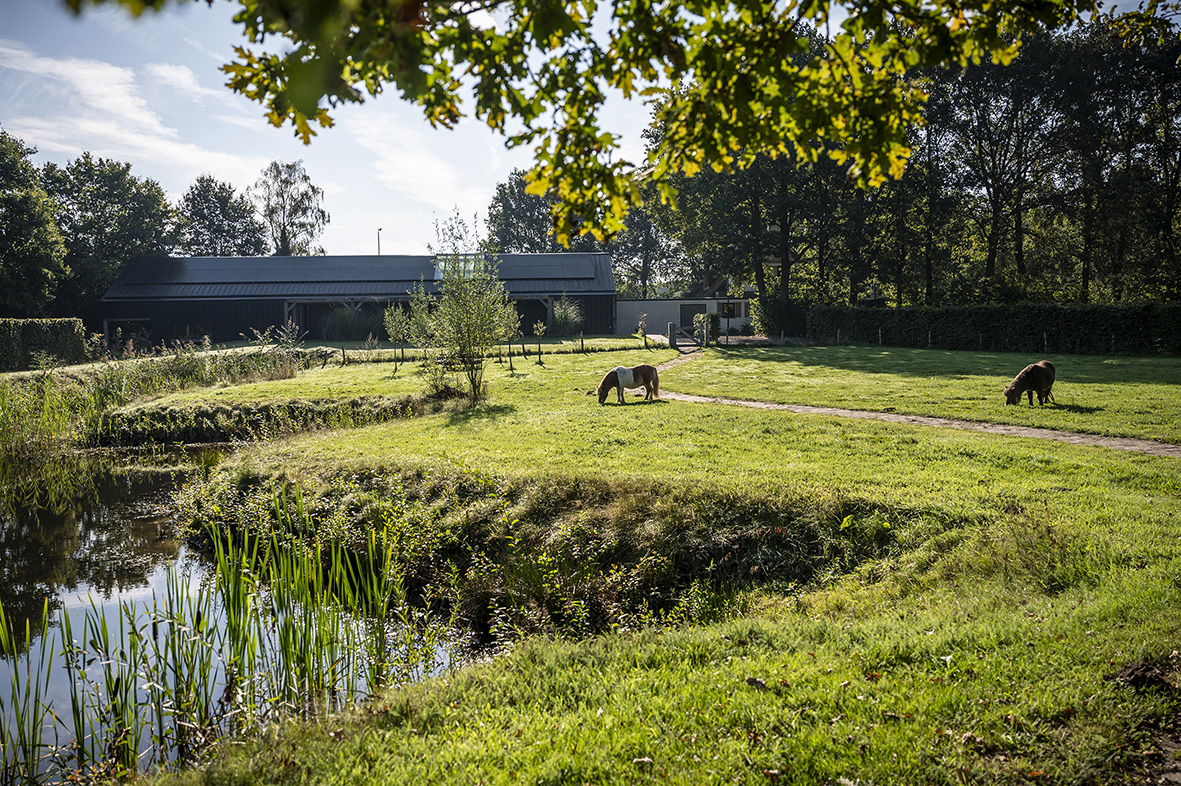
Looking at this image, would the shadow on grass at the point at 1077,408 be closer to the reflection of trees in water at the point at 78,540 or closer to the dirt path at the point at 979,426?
the dirt path at the point at 979,426

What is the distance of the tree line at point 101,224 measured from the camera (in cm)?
3250

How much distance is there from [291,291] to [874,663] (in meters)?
42.2

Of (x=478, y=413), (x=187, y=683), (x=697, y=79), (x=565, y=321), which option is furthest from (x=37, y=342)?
(x=697, y=79)

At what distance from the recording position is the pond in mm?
4203

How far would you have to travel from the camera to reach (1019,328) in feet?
84.3

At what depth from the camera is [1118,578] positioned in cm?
468

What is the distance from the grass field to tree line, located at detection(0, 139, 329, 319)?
3429 cm

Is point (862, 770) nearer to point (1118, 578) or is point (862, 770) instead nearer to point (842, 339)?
point (1118, 578)

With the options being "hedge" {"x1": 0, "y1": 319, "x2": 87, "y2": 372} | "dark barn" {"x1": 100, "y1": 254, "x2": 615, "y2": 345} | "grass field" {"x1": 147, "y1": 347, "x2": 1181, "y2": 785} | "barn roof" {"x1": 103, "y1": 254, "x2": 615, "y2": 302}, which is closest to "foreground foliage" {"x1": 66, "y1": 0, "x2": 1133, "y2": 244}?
"grass field" {"x1": 147, "y1": 347, "x2": 1181, "y2": 785}

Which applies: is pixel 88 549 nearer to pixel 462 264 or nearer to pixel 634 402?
pixel 462 264

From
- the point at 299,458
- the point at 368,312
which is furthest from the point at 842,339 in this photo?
the point at 299,458

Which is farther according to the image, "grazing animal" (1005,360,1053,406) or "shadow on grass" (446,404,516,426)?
"shadow on grass" (446,404,516,426)

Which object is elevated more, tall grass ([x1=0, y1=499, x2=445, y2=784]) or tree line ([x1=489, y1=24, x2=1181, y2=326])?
tree line ([x1=489, y1=24, x2=1181, y2=326])

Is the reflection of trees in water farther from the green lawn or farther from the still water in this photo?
the green lawn
